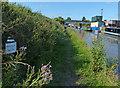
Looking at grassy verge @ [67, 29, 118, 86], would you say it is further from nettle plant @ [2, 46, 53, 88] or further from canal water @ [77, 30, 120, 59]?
nettle plant @ [2, 46, 53, 88]

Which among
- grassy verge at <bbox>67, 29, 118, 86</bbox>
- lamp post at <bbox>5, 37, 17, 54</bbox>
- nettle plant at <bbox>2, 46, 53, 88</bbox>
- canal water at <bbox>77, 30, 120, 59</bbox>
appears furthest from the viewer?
canal water at <bbox>77, 30, 120, 59</bbox>

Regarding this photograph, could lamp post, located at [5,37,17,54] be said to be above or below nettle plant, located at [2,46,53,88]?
above

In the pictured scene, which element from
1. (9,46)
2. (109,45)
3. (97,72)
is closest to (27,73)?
(9,46)

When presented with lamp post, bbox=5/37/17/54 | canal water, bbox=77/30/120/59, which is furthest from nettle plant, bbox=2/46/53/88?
canal water, bbox=77/30/120/59

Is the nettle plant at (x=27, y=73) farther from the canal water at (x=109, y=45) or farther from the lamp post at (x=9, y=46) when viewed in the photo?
the canal water at (x=109, y=45)

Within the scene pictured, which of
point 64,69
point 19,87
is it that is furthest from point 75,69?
point 19,87

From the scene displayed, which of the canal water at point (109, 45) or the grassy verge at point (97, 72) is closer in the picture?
the grassy verge at point (97, 72)

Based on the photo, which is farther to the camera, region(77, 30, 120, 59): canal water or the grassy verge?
region(77, 30, 120, 59): canal water

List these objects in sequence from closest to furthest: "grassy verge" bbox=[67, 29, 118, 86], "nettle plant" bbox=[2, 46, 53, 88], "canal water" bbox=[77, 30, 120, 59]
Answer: "nettle plant" bbox=[2, 46, 53, 88] < "grassy verge" bbox=[67, 29, 118, 86] < "canal water" bbox=[77, 30, 120, 59]

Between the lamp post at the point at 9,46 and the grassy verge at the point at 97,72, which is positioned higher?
the lamp post at the point at 9,46

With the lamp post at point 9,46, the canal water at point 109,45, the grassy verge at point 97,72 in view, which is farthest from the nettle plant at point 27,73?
the canal water at point 109,45

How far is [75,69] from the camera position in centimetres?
420

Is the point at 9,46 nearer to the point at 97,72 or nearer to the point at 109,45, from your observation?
the point at 97,72

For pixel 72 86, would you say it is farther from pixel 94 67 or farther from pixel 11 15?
pixel 11 15
